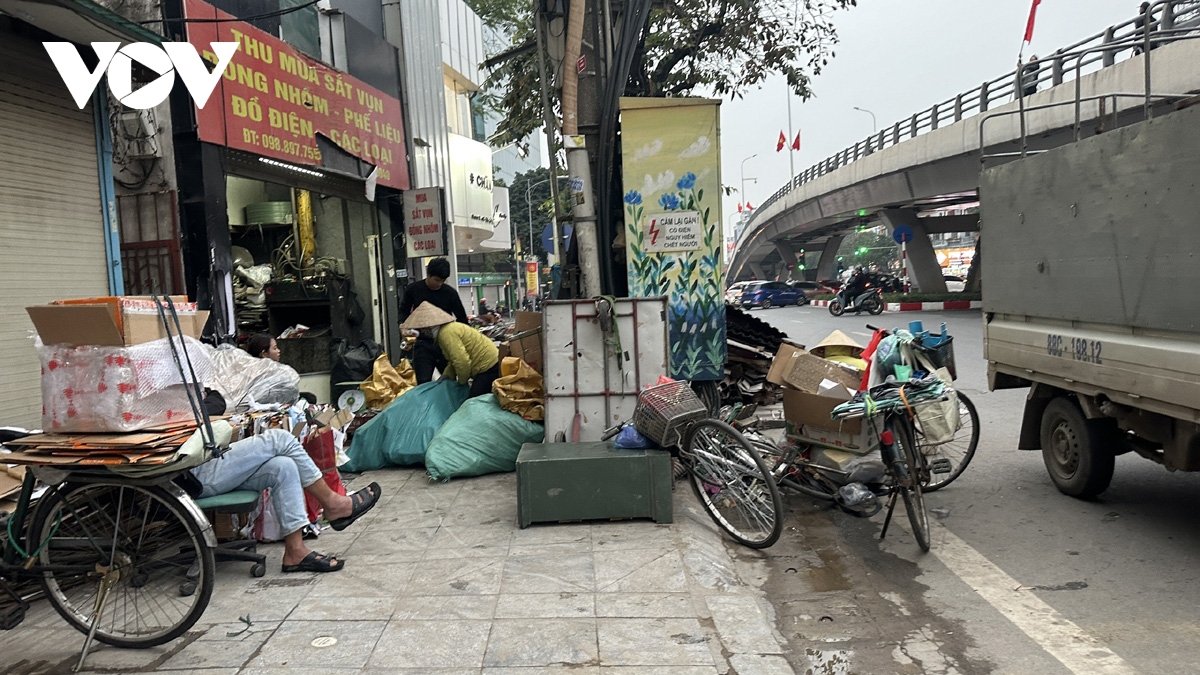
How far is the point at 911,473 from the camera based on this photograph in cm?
441

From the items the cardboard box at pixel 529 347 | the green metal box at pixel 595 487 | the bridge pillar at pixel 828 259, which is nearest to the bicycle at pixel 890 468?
the green metal box at pixel 595 487

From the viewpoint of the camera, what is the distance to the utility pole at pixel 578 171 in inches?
264

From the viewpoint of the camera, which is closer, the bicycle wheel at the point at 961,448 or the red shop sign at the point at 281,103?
the bicycle wheel at the point at 961,448

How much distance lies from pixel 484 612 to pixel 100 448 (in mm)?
1758

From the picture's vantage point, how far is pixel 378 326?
11.6 m

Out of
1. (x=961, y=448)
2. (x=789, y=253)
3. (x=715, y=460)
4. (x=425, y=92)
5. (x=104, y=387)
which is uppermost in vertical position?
(x=425, y=92)

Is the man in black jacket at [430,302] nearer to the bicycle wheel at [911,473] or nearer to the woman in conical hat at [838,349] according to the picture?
the woman in conical hat at [838,349]

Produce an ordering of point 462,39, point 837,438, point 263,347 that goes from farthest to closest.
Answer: point 462,39
point 263,347
point 837,438

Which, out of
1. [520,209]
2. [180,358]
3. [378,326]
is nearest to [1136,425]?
[180,358]

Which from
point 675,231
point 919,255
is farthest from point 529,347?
point 919,255

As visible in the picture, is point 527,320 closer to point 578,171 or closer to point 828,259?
point 578,171

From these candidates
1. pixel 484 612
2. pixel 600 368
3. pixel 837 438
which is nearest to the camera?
pixel 484 612

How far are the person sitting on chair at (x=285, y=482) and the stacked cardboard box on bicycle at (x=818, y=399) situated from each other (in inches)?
114

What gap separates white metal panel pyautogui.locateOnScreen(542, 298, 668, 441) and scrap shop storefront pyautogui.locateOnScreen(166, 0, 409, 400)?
3505 mm
